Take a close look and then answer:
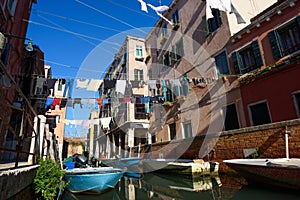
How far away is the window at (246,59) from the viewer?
1007 cm

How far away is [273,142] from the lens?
750 centimetres

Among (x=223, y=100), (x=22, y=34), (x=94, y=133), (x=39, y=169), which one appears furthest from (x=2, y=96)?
(x=94, y=133)

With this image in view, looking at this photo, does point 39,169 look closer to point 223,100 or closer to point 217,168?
point 217,168

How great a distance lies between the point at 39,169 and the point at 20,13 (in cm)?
785

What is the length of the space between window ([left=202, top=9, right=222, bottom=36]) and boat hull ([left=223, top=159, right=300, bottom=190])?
368 inches

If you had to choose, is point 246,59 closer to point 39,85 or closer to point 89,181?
point 89,181

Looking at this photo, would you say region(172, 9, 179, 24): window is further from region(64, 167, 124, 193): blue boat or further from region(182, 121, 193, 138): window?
region(64, 167, 124, 193): blue boat

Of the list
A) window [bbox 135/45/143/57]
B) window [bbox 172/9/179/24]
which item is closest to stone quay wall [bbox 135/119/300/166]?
window [bbox 172/9/179/24]

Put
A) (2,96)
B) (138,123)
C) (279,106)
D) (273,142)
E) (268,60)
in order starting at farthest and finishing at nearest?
(138,123)
(268,60)
(279,106)
(273,142)
(2,96)

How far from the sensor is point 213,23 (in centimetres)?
1312

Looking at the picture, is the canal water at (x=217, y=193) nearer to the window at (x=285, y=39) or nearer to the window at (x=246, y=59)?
the window at (x=246, y=59)

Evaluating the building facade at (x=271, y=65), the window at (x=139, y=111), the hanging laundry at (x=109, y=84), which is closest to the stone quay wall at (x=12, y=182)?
the hanging laundry at (x=109, y=84)

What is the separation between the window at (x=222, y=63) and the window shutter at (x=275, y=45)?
2.75 metres

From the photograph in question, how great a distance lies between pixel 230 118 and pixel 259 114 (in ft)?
5.61
